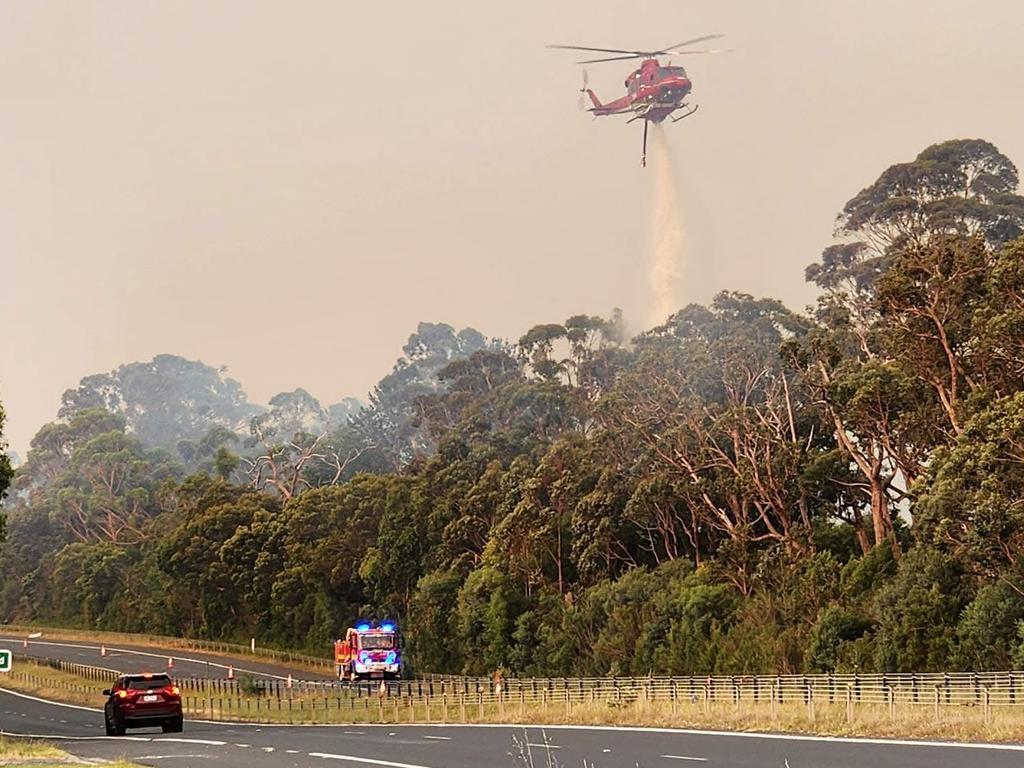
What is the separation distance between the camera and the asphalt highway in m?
26.4

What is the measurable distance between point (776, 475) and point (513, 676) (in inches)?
884

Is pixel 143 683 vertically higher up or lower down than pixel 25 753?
higher up

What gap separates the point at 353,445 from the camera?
19900 cm

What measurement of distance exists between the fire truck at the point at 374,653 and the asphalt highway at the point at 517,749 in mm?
40170

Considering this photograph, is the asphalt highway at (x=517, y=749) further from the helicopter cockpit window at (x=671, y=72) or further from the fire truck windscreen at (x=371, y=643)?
the helicopter cockpit window at (x=671, y=72)

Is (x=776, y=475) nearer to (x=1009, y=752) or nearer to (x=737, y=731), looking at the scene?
(x=737, y=731)

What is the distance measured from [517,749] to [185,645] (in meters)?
111

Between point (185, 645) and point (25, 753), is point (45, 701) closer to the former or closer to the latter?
point (185, 645)

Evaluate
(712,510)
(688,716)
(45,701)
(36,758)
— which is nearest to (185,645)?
(45,701)

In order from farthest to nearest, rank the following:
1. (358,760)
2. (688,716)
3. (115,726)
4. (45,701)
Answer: (45,701) → (115,726) → (688,716) → (358,760)

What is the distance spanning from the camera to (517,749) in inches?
1247

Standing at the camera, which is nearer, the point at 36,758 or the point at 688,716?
the point at 36,758

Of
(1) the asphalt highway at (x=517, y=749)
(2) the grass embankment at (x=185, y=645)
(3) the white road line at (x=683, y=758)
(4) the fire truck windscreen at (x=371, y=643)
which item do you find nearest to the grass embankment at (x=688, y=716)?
(1) the asphalt highway at (x=517, y=749)

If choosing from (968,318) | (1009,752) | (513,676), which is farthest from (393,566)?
(1009,752)
